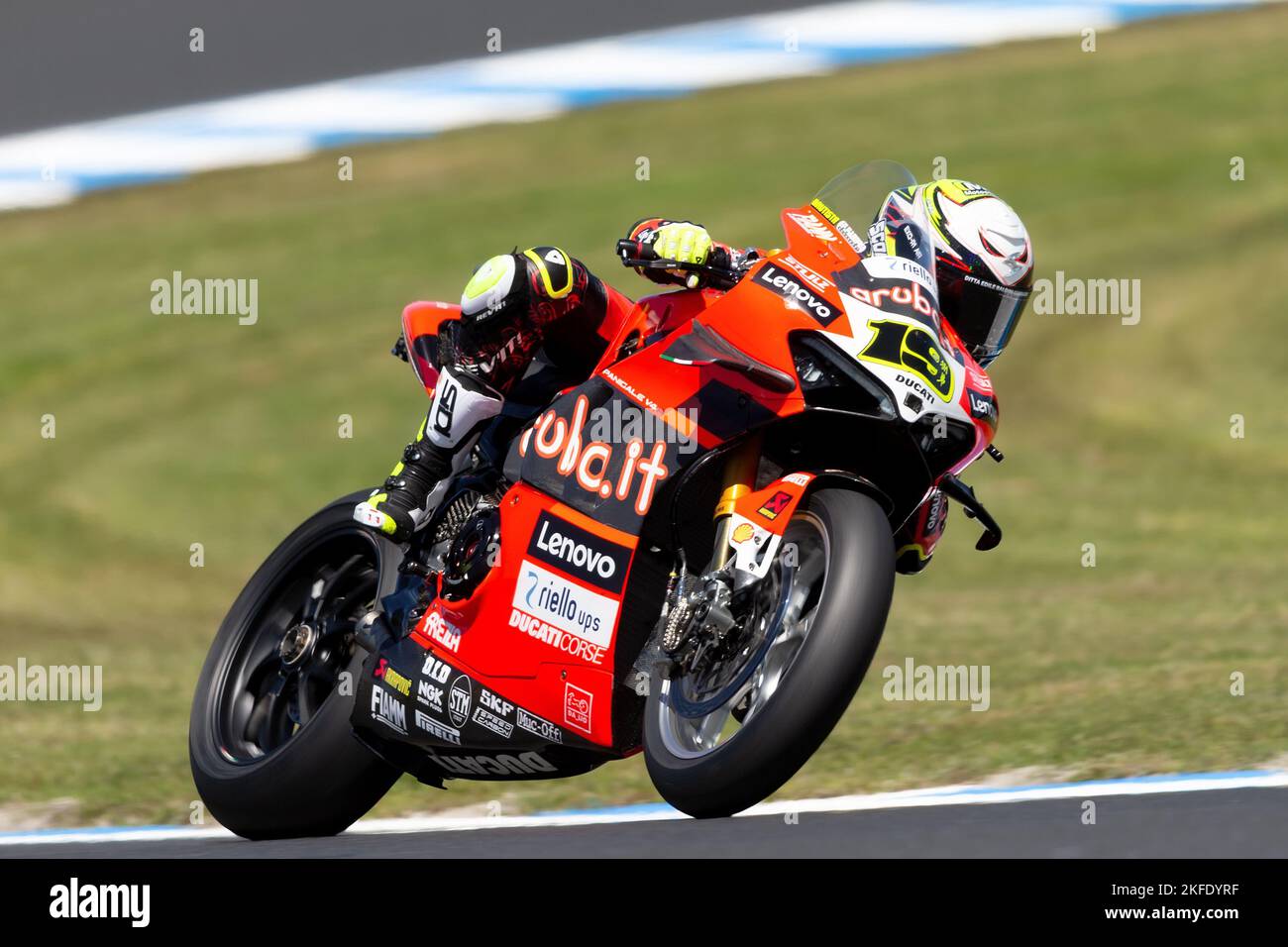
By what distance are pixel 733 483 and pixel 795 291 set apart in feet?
1.59

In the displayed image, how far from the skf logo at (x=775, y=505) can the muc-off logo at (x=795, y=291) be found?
0.43 m

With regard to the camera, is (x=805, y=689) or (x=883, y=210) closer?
(x=805, y=689)

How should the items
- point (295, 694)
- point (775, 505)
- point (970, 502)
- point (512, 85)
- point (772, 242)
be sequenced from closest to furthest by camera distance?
point (775, 505) < point (970, 502) < point (295, 694) < point (772, 242) < point (512, 85)

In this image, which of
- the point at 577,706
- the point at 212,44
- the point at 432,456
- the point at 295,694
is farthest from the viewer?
the point at 212,44

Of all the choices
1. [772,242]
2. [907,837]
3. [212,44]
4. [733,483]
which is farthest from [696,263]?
[212,44]

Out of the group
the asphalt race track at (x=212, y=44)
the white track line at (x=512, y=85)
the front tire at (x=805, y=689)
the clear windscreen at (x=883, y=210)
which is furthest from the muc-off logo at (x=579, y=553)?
the asphalt race track at (x=212, y=44)

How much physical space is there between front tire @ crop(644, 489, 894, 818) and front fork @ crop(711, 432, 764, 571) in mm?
142

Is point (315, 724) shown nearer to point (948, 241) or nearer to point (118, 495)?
point (948, 241)

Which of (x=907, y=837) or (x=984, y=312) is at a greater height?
(x=984, y=312)

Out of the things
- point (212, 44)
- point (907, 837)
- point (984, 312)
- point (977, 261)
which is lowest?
point (907, 837)

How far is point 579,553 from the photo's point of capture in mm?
4727

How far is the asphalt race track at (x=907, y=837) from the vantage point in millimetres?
3688

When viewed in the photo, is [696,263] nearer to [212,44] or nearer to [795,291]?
[795,291]
